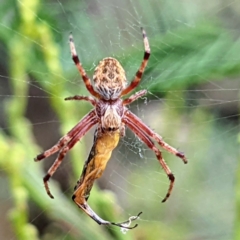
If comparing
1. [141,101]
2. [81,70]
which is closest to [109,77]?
[81,70]

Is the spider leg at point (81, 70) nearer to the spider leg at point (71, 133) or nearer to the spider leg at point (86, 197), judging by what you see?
the spider leg at point (71, 133)

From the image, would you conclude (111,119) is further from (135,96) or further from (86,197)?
(86,197)

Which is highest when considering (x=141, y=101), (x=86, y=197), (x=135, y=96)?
(x=141, y=101)

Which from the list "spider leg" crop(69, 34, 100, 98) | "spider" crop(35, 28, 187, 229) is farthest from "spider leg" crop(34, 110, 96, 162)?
"spider leg" crop(69, 34, 100, 98)

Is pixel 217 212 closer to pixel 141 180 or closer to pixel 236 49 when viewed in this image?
pixel 141 180

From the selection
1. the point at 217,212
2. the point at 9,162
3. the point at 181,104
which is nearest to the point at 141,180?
the point at 217,212

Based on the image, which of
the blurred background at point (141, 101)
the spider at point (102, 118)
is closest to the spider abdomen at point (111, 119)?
the spider at point (102, 118)
